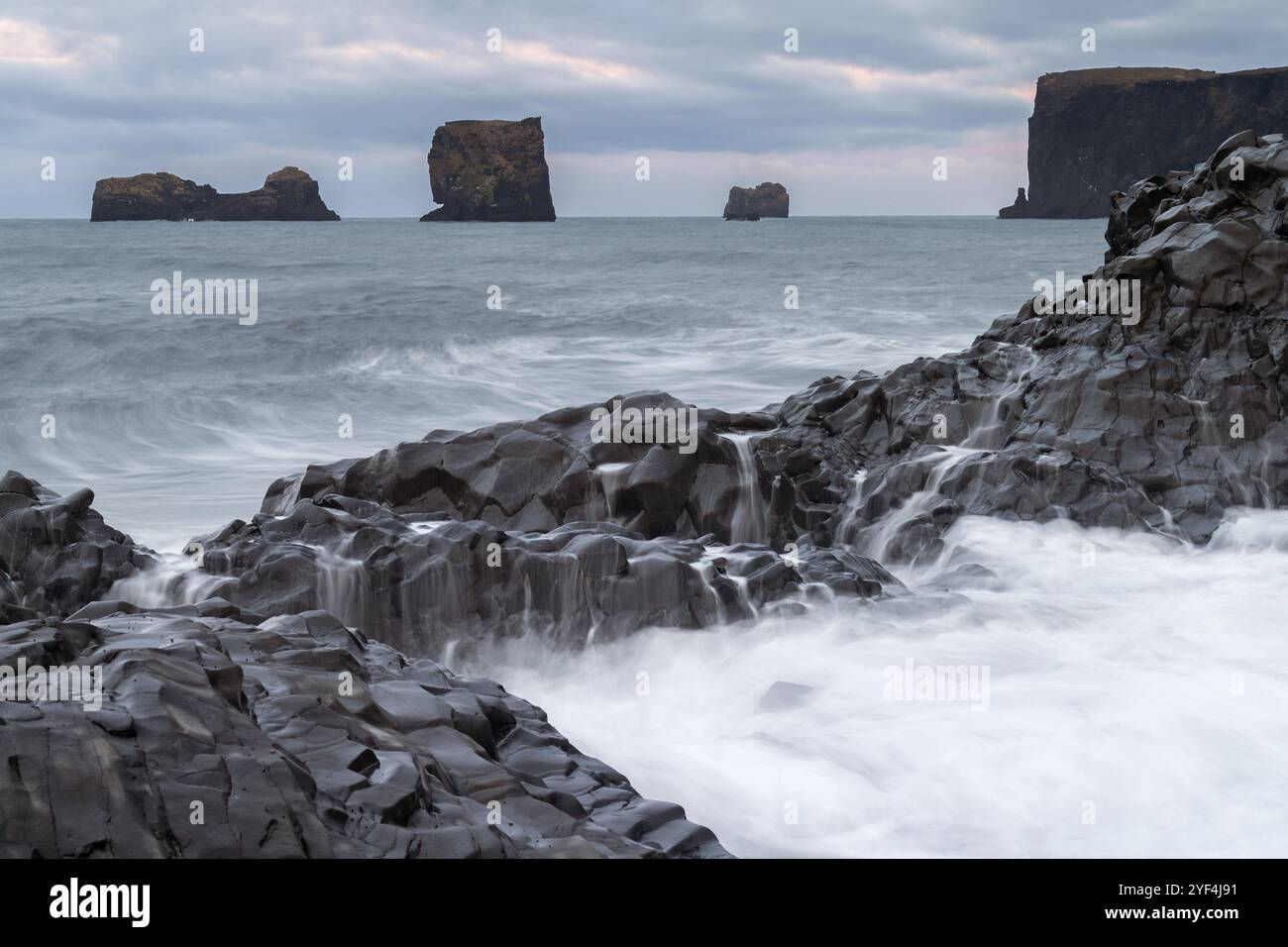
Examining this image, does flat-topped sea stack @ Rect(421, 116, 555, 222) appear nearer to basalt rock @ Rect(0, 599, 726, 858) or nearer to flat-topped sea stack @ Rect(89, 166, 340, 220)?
flat-topped sea stack @ Rect(89, 166, 340, 220)

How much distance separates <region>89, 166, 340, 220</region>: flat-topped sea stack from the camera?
131m

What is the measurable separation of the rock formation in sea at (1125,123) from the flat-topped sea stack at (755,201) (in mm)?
36375

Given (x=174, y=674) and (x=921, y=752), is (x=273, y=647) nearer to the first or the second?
(x=174, y=674)

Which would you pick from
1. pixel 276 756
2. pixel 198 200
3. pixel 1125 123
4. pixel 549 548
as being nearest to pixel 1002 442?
pixel 549 548

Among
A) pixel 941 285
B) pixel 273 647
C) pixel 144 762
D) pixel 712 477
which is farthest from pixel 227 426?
pixel 941 285

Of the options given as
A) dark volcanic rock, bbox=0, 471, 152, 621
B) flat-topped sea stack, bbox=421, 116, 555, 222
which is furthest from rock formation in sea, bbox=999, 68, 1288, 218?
dark volcanic rock, bbox=0, 471, 152, 621

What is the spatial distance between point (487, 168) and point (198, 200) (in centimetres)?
3457

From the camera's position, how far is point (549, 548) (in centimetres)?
885

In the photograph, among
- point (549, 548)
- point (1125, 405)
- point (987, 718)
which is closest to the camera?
point (987, 718)

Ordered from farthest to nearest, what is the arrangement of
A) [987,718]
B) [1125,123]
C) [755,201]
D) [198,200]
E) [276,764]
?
[755,201], [198,200], [1125,123], [987,718], [276,764]

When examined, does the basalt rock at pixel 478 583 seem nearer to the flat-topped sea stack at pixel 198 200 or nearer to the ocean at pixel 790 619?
the ocean at pixel 790 619

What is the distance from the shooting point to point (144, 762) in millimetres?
3955

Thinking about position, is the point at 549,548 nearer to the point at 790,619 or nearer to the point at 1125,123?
the point at 790,619
